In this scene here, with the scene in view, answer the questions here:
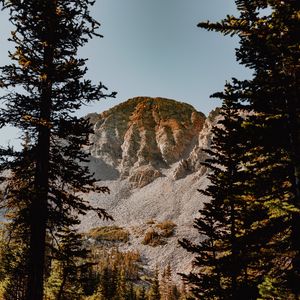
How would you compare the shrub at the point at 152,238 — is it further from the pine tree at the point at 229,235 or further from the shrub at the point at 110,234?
the pine tree at the point at 229,235

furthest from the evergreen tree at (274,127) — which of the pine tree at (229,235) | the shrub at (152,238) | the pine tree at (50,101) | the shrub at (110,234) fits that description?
the shrub at (110,234)

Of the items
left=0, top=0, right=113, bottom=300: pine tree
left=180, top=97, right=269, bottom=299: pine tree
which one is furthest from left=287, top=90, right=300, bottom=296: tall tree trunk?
left=0, top=0, right=113, bottom=300: pine tree

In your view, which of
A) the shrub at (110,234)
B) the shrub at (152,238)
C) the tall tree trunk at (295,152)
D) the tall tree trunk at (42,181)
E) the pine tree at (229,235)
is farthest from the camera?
the shrub at (110,234)

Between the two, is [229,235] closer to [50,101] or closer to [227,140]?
[227,140]

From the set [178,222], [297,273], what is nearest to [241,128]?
[297,273]

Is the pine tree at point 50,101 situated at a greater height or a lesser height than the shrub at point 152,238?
greater

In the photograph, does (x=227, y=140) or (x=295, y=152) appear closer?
(x=295, y=152)

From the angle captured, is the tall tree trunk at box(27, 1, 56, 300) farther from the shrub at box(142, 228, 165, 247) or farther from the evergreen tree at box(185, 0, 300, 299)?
the shrub at box(142, 228, 165, 247)

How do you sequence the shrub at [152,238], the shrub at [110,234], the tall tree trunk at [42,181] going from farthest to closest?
the shrub at [110,234]
the shrub at [152,238]
the tall tree trunk at [42,181]

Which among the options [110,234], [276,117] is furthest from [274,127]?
[110,234]

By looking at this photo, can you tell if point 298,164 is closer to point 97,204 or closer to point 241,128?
point 241,128

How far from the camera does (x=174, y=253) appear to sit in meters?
125

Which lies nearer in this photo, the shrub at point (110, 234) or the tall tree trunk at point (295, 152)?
the tall tree trunk at point (295, 152)

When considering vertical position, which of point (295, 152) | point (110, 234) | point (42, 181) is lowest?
point (110, 234)
